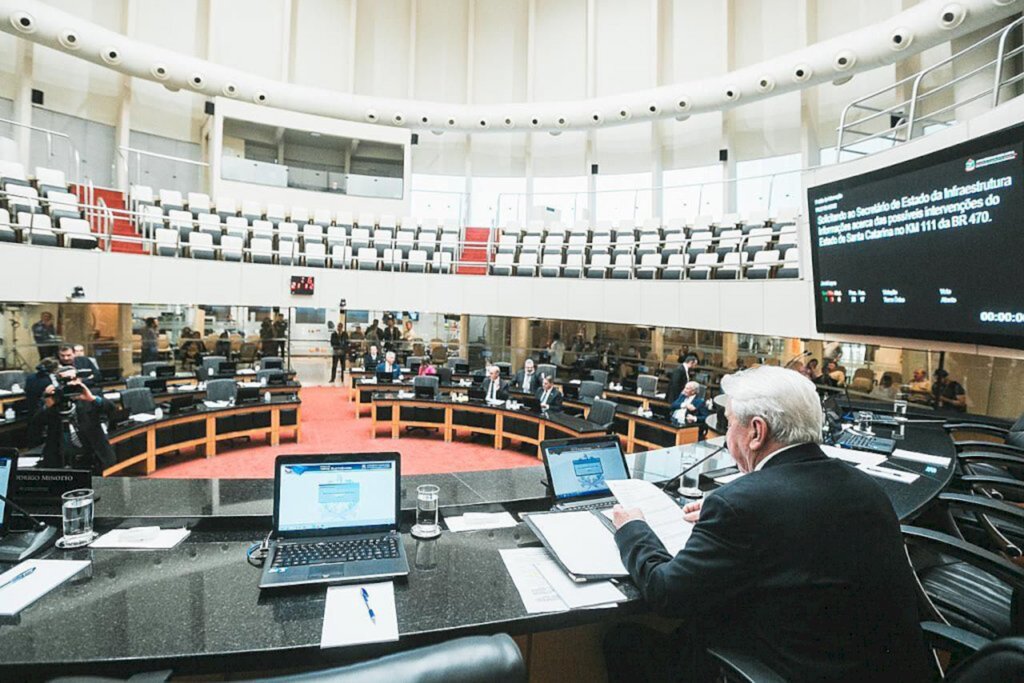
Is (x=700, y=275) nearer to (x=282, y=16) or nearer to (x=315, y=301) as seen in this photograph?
(x=315, y=301)

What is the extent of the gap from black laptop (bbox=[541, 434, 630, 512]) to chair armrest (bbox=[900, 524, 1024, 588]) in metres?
1.14

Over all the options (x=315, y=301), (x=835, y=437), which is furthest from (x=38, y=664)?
(x=315, y=301)

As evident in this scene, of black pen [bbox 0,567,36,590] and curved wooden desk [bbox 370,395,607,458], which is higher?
black pen [bbox 0,567,36,590]

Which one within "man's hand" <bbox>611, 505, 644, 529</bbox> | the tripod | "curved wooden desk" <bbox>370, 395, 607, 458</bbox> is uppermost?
the tripod

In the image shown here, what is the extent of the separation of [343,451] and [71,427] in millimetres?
3859

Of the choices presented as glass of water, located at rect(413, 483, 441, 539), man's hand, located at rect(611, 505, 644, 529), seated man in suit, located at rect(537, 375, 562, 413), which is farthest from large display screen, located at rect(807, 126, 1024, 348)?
seated man in suit, located at rect(537, 375, 562, 413)

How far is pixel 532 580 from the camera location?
172 cm

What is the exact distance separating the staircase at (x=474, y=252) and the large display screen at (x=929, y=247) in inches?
322

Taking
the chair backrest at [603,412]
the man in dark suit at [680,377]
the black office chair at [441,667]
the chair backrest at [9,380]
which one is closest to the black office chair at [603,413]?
the chair backrest at [603,412]

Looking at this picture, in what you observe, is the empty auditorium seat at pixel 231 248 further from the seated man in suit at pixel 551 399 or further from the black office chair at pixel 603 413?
the black office chair at pixel 603 413

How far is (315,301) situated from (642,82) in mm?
11294

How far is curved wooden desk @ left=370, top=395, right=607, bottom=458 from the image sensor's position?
7.89 metres

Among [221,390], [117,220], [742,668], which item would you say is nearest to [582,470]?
[742,668]

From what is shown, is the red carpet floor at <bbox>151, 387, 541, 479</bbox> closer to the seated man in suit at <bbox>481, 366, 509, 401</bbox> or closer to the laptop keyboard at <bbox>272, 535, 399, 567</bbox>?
the seated man in suit at <bbox>481, 366, 509, 401</bbox>
